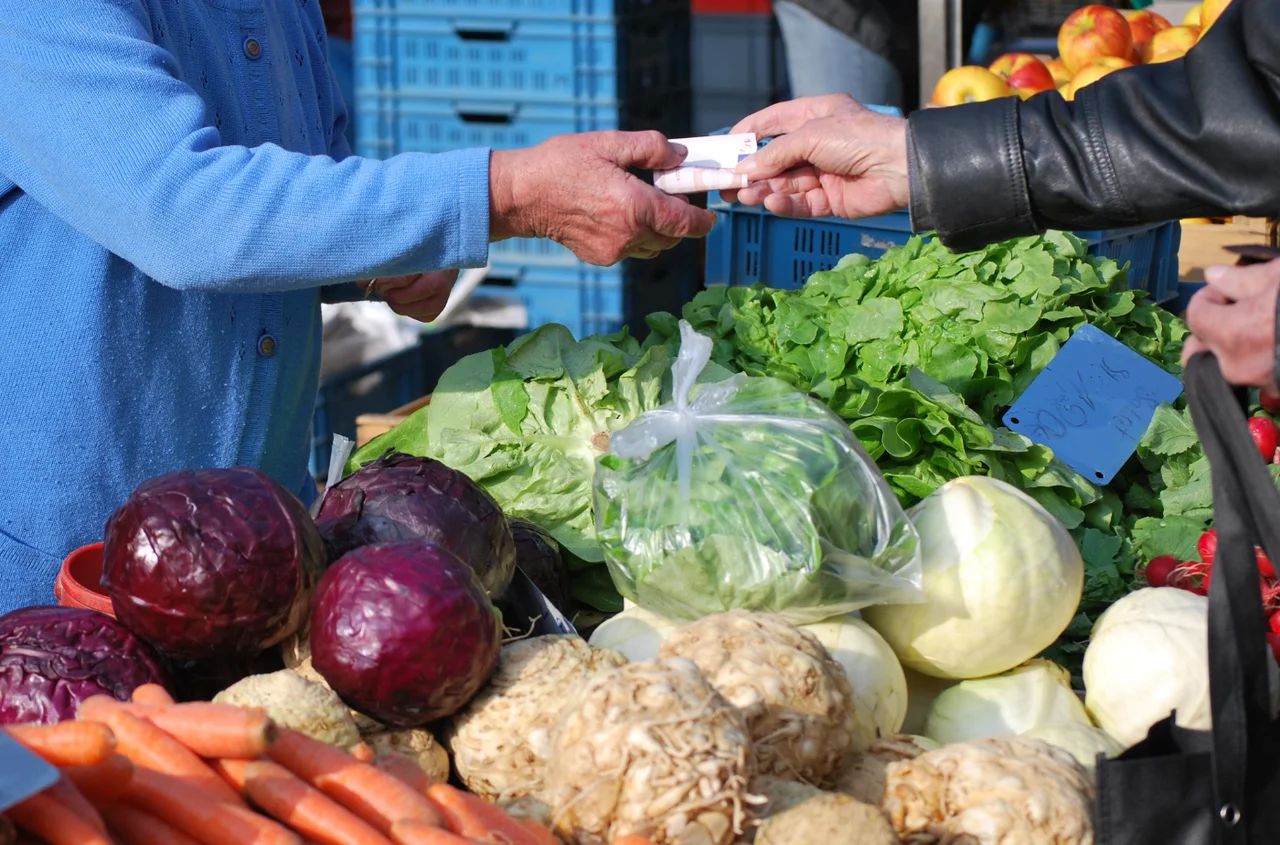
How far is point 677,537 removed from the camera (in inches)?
70.8

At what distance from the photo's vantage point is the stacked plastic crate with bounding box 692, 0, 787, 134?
6945mm

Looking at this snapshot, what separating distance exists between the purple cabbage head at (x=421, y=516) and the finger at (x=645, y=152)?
0.63 meters

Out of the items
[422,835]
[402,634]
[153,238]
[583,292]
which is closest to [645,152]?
[153,238]

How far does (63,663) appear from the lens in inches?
59.1

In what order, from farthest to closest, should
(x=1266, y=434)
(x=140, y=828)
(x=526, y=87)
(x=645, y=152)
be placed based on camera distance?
1. (x=526, y=87)
2. (x=1266, y=434)
3. (x=645, y=152)
4. (x=140, y=828)

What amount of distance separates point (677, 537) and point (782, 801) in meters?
0.50

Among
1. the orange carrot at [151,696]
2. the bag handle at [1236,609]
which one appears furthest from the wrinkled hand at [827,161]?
the orange carrot at [151,696]

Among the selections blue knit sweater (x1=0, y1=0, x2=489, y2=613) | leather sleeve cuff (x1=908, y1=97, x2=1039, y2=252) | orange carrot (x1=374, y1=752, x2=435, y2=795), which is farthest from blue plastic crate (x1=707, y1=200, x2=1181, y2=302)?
orange carrot (x1=374, y1=752, x2=435, y2=795)

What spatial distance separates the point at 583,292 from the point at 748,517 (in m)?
3.36

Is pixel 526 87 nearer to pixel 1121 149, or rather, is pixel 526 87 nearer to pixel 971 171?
pixel 971 171

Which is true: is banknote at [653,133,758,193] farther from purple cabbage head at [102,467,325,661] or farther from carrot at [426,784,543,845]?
carrot at [426,784,543,845]

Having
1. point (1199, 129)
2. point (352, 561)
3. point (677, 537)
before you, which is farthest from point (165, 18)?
point (1199, 129)

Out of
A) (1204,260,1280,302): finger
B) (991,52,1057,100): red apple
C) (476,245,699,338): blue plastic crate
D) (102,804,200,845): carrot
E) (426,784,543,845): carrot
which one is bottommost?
(476,245,699,338): blue plastic crate

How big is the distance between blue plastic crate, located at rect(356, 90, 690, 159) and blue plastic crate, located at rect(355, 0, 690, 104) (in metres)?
0.04
